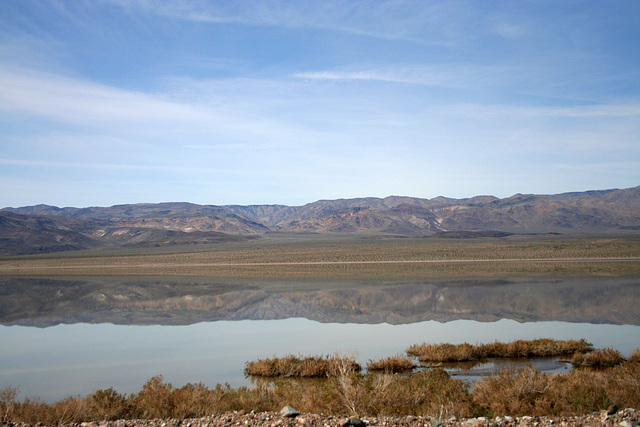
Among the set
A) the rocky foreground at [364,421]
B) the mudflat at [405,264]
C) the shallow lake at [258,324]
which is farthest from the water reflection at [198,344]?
the mudflat at [405,264]

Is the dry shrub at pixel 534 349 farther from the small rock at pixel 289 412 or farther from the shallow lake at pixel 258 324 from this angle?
the small rock at pixel 289 412

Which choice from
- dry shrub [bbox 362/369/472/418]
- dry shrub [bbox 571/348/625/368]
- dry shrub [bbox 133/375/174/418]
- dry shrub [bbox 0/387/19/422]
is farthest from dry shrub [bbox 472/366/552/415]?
dry shrub [bbox 0/387/19/422]

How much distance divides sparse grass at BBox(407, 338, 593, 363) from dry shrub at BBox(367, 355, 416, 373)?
913mm

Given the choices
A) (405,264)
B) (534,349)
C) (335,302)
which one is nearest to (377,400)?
(534,349)

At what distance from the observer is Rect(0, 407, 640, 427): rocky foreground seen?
19.4 ft

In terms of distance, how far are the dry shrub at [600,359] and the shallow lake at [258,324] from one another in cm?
39

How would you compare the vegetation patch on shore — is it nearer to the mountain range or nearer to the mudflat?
the mudflat

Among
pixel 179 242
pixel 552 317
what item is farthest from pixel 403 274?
pixel 179 242

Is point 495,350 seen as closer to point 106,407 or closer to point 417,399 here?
point 417,399

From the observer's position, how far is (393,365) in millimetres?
10117

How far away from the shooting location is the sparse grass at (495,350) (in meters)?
10.9

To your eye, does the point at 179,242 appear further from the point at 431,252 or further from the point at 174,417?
the point at 174,417

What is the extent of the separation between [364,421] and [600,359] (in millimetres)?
6252

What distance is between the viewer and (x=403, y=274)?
31406 millimetres
